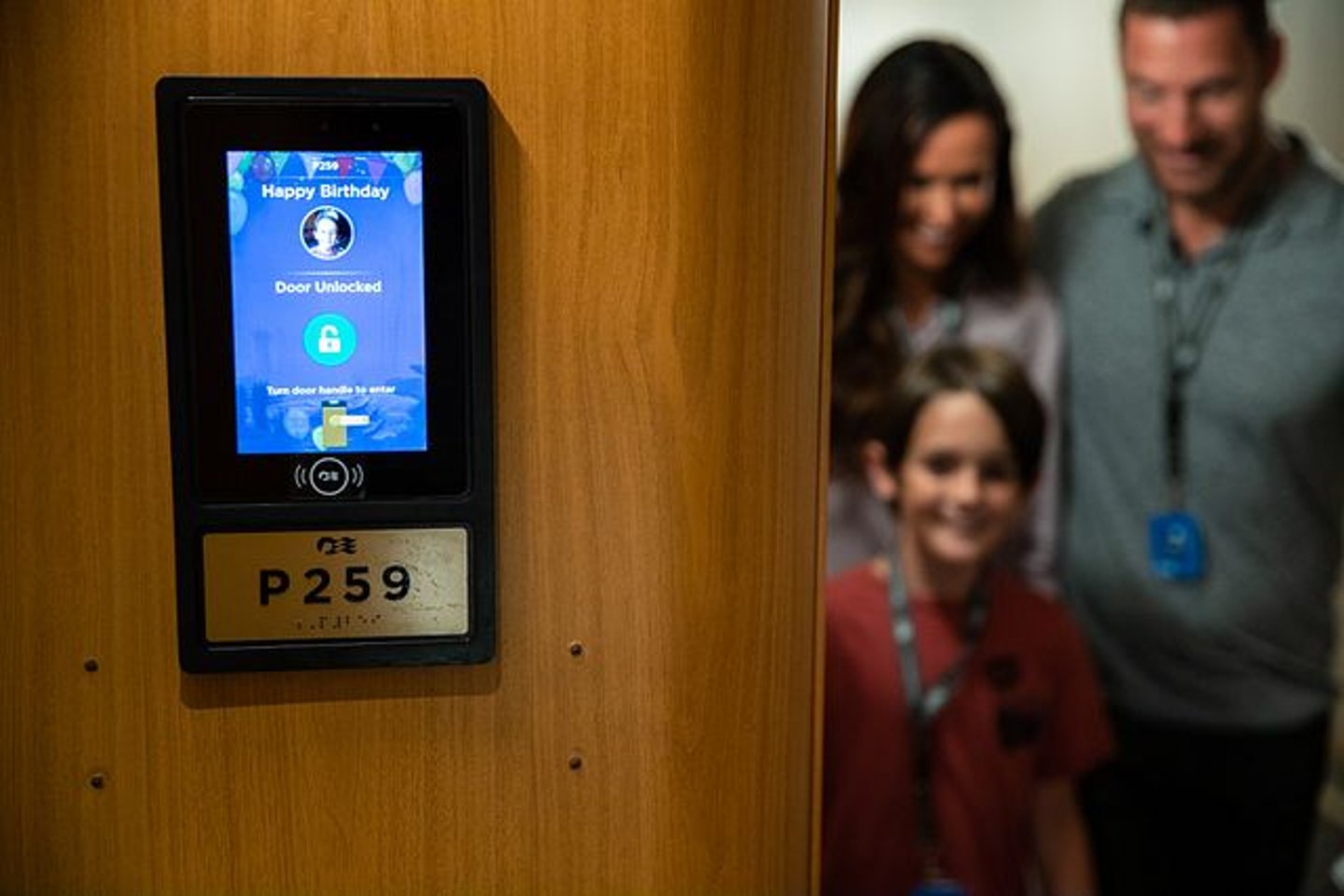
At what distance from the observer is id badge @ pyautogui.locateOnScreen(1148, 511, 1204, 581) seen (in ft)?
7.83

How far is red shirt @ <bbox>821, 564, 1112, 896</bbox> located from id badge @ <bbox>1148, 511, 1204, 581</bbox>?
0.18 meters

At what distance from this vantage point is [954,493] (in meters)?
2.42

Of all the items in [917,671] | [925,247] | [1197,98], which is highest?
[1197,98]

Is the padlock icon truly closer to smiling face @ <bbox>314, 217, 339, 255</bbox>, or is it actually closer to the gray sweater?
smiling face @ <bbox>314, 217, 339, 255</bbox>

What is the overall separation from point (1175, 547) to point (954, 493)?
37 cm

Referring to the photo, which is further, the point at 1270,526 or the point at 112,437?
the point at 1270,526

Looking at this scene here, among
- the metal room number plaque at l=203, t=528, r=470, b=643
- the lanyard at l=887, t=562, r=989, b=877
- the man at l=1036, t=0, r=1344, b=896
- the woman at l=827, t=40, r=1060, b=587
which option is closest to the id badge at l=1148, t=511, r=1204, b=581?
the man at l=1036, t=0, r=1344, b=896

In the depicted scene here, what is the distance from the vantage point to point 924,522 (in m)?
2.43

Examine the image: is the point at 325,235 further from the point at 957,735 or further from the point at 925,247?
the point at 957,735

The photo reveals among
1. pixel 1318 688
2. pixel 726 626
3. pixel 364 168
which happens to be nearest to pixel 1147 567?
pixel 1318 688

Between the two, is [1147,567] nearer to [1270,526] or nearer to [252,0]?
[1270,526]

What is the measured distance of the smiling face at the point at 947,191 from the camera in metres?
2.33

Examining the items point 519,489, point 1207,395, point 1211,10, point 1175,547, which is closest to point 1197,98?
point 1211,10

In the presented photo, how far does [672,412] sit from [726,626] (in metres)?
0.19
